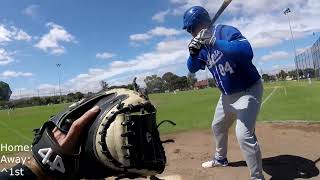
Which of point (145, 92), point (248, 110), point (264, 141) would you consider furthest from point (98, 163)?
point (264, 141)

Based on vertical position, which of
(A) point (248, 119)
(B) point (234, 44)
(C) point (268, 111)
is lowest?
(C) point (268, 111)

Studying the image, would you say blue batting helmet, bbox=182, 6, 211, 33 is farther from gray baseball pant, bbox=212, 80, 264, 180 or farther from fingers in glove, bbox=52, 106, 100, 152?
Answer: fingers in glove, bbox=52, 106, 100, 152

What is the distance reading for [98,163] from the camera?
2.27 meters

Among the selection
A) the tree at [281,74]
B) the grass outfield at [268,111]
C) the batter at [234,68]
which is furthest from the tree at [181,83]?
the batter at [234,68]

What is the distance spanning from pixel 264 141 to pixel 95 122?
646 cm

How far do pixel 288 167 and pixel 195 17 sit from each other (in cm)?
240

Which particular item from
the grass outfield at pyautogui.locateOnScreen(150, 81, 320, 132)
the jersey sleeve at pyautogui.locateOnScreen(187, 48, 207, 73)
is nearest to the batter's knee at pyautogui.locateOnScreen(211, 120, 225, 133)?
the jersey sleeve at pyautogui.locateOnScreen(187, 48, 207, 73)

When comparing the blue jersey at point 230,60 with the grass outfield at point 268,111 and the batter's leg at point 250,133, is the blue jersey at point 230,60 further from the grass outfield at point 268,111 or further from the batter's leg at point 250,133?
the grass outfield at point 268,111

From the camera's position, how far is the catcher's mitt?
2221mm

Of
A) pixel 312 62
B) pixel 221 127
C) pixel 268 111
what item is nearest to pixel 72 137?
pixel 221 127

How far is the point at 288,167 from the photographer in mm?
6297

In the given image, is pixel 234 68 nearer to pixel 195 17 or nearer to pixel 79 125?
pixel 195 17

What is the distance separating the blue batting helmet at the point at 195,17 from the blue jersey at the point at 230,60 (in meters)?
0.23

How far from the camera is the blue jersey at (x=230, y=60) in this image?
5316 mm
